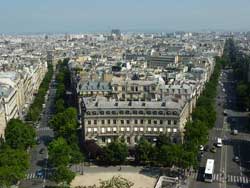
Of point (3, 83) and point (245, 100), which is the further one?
point (245, 100)

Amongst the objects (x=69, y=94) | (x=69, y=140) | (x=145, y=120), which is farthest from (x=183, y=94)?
(x=69, y=94)

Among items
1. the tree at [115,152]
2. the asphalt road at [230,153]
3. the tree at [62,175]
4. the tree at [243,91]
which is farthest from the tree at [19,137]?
the tree at [243,91]

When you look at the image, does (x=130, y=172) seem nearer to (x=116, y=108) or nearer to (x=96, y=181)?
(x=96, y=181)

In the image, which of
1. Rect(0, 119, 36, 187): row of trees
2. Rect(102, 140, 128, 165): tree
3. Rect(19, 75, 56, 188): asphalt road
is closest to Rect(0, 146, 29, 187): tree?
Rect(0, 119, 36, 187): row of trees

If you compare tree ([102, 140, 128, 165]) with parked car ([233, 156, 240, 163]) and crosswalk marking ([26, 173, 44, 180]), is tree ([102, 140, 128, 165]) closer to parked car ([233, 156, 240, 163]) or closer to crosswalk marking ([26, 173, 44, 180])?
crosswalk marking ([26, 173, 44, 180])

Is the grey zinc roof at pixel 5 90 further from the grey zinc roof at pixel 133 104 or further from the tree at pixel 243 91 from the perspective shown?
the tree at pixel 243 91

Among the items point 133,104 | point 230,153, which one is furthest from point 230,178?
point 133,104
